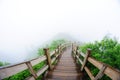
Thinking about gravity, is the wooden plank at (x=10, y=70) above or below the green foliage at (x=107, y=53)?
above

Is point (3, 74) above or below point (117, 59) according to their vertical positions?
above

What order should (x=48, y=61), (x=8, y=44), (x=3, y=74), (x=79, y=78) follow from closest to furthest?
(x=3, y=74) < (x=79, y=78) < (x=48, y=61) < (x=8, y=44)

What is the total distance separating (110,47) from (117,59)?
4.67 feet

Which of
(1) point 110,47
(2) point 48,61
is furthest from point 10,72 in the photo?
(1) point 110,47

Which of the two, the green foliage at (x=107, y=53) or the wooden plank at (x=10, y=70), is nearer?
the wooden plank at (x=10, y=70)

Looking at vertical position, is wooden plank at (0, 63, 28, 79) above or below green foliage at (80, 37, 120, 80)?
above

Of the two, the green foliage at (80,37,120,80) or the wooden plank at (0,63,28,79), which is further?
the green foliage at (80,37,120,80)

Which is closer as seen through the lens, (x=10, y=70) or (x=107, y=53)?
(x=10, y=70)

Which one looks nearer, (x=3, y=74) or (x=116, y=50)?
(x=3, y=74)

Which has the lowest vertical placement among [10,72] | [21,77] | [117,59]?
[21,77]

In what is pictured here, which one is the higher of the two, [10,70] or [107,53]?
[10,70]

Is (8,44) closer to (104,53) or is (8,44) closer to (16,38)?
(16,38)

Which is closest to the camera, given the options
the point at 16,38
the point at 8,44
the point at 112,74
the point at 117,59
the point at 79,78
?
the point at 112,74

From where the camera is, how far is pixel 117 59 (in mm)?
7621
